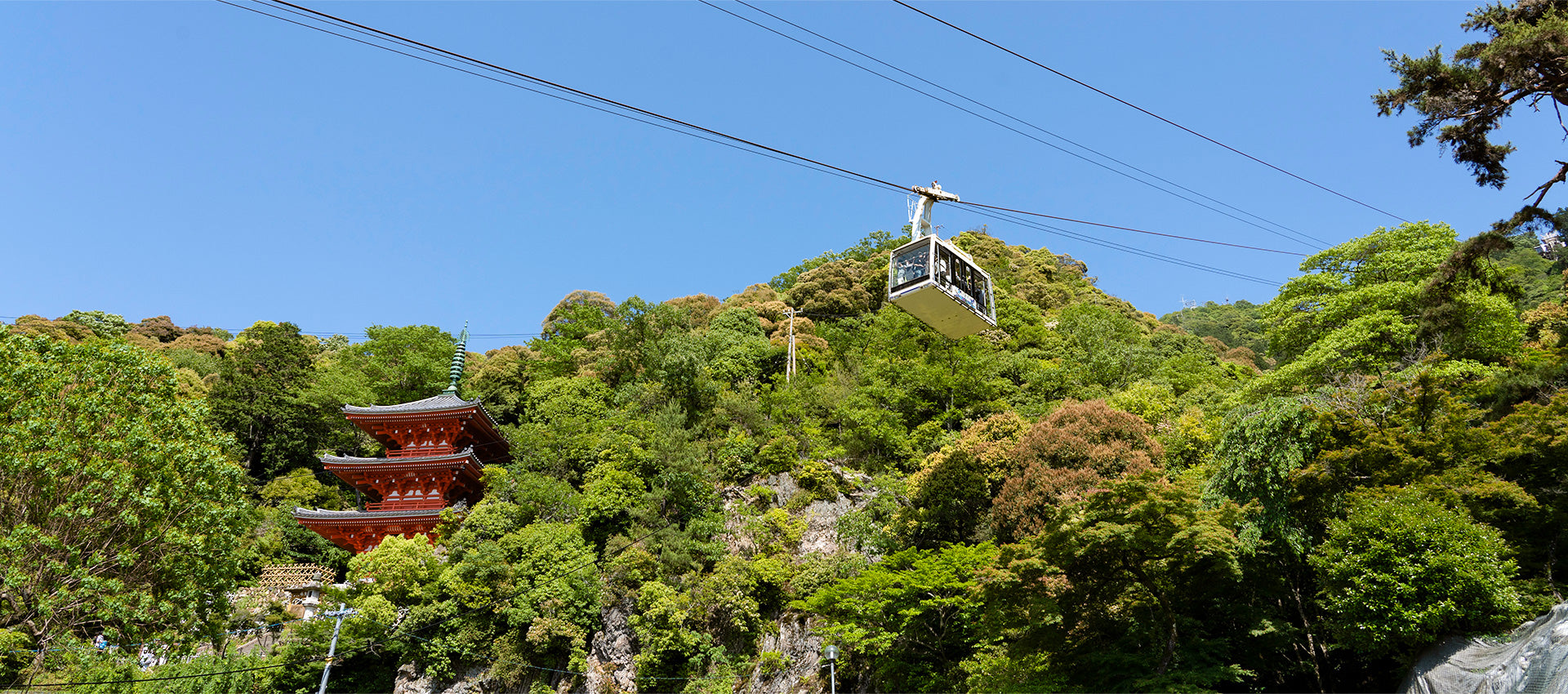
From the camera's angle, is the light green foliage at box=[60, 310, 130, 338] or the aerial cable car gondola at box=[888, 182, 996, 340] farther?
the light green foliage at box=[60, 310, 130, 338]

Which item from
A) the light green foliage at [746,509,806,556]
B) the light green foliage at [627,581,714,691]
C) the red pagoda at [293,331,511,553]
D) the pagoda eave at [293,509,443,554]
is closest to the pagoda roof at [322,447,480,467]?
the red pagoda at [293,331,511,553]

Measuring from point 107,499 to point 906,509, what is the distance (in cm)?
1578

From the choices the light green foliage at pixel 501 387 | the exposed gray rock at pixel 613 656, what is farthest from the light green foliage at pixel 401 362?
the exposed gray rock at pixel 613 656

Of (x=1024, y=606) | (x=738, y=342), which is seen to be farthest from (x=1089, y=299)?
(x=1024, y=606)

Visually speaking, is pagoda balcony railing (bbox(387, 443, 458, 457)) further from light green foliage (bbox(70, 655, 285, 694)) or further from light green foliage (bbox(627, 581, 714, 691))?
light green foliage (bbox(627, 581, 714, 691))

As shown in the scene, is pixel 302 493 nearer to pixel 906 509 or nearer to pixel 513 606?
pixel 513 606

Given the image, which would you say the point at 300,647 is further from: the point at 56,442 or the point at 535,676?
the point at 56,442

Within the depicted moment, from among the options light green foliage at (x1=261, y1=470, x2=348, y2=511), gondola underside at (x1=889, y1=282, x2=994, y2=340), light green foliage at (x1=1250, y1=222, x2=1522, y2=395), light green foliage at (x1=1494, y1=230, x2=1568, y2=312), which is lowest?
light green foliage at (x1=261, y1=470, x2=348, y2=511)

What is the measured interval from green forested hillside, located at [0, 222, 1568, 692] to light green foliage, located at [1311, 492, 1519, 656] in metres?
0.05

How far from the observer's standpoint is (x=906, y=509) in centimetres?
2027

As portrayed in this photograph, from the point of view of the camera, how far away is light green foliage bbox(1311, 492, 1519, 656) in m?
11.5

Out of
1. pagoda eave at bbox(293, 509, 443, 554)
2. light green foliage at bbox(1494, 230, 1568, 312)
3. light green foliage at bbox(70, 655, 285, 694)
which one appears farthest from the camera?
pagoda eave at bbox(293, 509, 443, 554)

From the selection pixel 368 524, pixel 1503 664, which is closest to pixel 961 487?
pixel 1503 664

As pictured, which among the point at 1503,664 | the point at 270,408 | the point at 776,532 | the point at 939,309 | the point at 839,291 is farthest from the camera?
the point at 839,291
